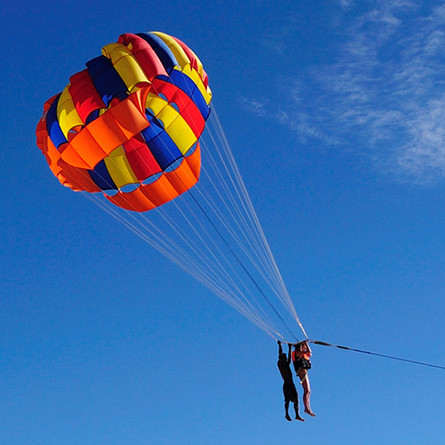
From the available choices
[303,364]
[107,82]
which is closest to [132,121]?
[107,82]

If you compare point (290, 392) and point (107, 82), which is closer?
point (290, 392)

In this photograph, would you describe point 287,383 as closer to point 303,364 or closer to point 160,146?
point 303,364

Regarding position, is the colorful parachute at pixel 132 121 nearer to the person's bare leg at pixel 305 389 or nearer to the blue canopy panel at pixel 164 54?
the blue canopy panel at pixel 164 54

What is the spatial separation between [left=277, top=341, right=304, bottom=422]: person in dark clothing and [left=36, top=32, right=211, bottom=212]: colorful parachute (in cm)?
455

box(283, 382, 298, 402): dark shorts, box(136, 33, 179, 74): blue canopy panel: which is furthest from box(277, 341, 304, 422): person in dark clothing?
box(136, 33, 179, 74): blue canopy panel

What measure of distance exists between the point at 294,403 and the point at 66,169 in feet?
21.6

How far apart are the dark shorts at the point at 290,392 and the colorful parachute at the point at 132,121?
5.02m

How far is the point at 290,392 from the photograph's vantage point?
13.2 m

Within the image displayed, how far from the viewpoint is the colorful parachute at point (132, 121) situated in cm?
1338

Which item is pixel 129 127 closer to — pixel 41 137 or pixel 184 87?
A: pixel 184 87

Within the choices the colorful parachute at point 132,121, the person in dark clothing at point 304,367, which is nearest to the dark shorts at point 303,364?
the person in dark clothing at point 304,367

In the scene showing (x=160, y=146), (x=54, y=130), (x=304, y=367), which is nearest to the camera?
(x=304, y=367)

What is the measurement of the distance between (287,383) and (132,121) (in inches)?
222

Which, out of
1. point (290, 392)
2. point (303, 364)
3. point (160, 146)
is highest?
point (160, 146)
